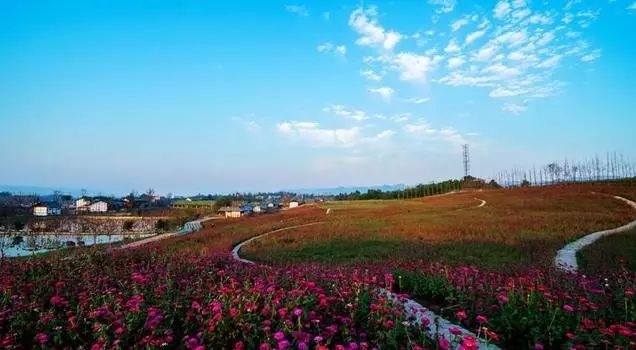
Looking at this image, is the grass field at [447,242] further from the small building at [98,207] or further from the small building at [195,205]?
the small building at [98,207]

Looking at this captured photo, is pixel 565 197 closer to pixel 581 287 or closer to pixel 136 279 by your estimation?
pixel 581 287

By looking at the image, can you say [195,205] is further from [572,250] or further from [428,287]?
Result: [428,287]

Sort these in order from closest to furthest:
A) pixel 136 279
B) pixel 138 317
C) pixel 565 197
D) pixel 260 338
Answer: pixel 260 338 < pixel 138 317 < pixel 136 279 < pixel 565 197

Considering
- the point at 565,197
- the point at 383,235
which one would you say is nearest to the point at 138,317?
the point at 383,235

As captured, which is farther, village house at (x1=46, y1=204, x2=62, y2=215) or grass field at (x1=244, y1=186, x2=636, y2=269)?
village house at (x1=46, y1=204, x2=62, y2=215)

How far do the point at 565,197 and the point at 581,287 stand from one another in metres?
51.3

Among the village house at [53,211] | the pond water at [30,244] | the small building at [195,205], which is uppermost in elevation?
the pond water at [30,244]

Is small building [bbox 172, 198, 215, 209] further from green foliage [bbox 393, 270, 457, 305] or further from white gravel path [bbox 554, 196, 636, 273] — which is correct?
green foliage [bbox 393, 270, 457, 305]

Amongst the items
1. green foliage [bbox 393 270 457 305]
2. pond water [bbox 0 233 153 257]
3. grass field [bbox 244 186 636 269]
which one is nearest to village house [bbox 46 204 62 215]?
pond water [bbox 0 233 153 257]

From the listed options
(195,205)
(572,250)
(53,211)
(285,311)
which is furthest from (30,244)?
(195,205)

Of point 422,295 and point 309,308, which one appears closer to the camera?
point 309,308

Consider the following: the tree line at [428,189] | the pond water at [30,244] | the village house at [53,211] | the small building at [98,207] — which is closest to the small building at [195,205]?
the small building at [98,207]

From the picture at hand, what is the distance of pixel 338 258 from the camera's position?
59.8ft

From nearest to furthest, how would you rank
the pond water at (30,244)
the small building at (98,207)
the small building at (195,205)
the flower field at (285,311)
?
the flower field at (285,311)
the pond water at (30,244)
the small building at (98,207)
the small building at (195,205)
